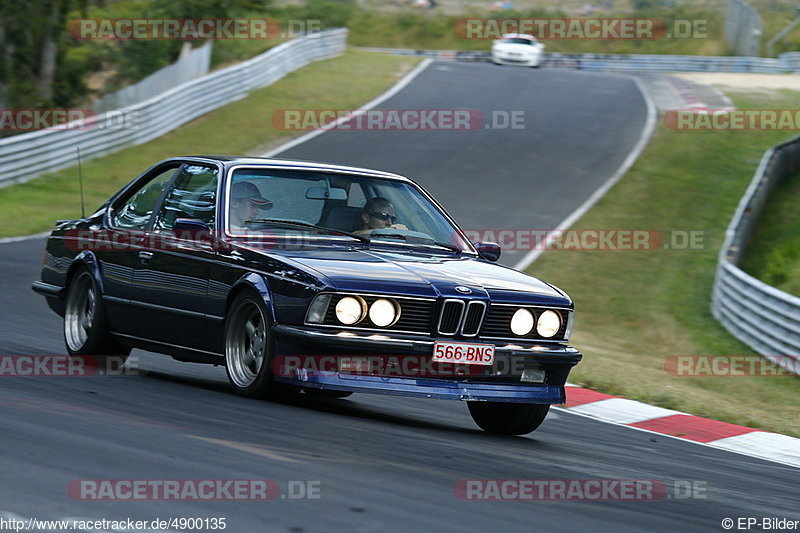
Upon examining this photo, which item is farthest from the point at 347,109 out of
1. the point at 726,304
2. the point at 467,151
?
the point at 726,304

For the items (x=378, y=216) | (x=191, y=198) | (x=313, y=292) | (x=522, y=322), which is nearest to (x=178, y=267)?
(x=191, y=198)

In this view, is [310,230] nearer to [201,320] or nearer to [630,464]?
[201,320]

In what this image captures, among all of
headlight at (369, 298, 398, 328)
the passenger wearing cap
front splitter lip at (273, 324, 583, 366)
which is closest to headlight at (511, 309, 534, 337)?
front splitter lip at (273, 324, 583, 366)

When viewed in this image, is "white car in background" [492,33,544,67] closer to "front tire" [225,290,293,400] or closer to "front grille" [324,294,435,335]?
"front tire" [225,290,293,400]

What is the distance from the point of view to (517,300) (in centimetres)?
701

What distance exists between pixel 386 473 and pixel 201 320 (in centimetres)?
257

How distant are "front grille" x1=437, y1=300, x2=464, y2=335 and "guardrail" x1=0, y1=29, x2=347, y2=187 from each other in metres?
16.1

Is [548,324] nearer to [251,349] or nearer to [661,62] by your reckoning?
[251,349]

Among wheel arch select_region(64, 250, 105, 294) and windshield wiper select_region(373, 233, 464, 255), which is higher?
windshield wiper select_region(373, 233, 464, 255)

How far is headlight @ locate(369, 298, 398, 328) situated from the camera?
6.69m

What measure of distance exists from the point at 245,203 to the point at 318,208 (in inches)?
17.4

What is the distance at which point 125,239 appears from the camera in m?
8.39

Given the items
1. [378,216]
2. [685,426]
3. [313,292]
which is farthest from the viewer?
[685,426]

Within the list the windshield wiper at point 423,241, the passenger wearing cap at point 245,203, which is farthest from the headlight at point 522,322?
the passenger wearing cap at point 245,203
